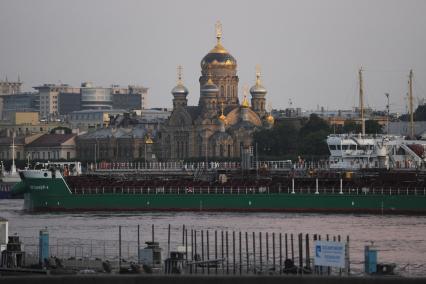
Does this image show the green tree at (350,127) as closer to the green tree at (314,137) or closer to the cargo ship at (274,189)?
A: the green tree at (314,137)

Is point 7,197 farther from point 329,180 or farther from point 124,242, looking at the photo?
point 124,242

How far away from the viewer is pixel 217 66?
650ft

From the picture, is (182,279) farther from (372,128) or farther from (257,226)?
(372,128)

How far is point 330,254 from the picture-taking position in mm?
46344

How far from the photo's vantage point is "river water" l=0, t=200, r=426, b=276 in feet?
219

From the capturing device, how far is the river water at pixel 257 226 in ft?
219

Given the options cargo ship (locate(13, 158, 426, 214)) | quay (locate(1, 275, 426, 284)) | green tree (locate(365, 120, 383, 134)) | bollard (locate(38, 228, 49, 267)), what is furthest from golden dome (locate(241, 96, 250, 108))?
quay (locate(1, 275, 426, 284))

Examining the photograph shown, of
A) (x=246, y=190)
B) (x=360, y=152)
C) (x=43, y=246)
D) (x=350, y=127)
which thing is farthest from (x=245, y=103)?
(x=43, y=246)

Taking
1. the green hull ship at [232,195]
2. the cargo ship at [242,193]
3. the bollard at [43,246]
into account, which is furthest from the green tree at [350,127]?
the bollard at [43,246]

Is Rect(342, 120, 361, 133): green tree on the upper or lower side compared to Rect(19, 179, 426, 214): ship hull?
upper

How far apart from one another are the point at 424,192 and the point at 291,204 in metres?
8.59

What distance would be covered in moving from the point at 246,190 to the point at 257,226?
55.2 ft

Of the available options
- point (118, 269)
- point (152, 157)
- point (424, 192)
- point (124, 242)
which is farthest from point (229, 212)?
point (152, 157)

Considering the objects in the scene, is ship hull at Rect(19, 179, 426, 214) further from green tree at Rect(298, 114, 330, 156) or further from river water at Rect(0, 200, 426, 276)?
green tree at Rect(298, 114, 330, 156)
